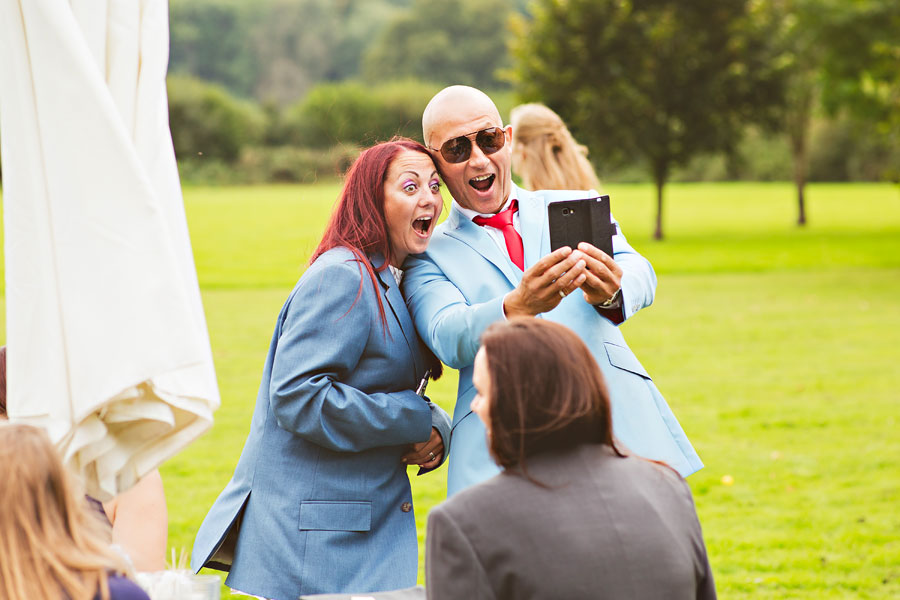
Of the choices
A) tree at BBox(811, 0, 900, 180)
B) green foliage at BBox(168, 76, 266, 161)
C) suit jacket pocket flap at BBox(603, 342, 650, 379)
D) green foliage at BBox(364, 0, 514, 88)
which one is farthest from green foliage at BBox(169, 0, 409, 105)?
suit jacket pocket flap at BBox(603, 342, 650, 379)

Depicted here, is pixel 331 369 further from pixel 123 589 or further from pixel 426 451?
pixel 123 589

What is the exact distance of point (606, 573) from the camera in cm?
239

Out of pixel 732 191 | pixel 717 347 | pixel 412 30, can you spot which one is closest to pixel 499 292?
pixel 717 347

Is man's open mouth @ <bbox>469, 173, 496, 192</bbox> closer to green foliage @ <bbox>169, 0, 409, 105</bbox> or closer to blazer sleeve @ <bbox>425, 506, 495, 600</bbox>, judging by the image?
blazer sleeve @ <bbox>425, 506, 495, 600</bbox>

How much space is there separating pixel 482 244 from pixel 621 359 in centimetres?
66

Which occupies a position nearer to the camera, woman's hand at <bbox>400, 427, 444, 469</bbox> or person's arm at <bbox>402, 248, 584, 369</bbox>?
person's arm at <bbox>402, 248, 584, 369</bbox>

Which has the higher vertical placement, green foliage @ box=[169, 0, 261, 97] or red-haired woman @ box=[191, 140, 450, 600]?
green foliage @ box=[169, 0, 261, 97]

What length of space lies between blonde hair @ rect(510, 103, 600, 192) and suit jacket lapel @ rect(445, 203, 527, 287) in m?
4.04

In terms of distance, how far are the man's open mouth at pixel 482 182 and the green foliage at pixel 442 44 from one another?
11034 cm

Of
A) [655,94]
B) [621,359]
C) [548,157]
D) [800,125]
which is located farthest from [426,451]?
[800,125]

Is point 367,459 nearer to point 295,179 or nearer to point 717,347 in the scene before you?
point 717,347

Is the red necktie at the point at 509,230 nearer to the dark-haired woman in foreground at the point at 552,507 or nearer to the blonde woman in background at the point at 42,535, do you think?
the dark-haired woman in foreground at the point at 552,507

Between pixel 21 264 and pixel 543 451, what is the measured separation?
155cm

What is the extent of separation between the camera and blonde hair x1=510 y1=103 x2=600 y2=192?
7844 mm
